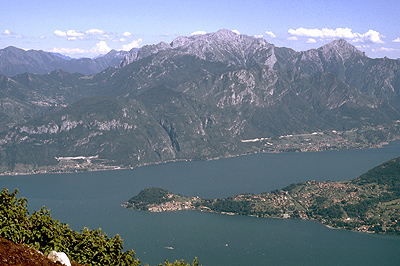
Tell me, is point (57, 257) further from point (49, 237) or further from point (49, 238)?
point (49, 238)

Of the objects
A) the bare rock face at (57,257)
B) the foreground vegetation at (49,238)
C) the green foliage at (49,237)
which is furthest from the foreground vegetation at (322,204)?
the bare rock face at (57,257)

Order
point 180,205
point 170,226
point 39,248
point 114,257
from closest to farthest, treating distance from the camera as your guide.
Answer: point 39,248
point 114,257
point 170,226
point 180,205

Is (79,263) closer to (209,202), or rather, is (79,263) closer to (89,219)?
(89,219)

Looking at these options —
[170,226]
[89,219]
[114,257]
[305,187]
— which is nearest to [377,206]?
[305,187]

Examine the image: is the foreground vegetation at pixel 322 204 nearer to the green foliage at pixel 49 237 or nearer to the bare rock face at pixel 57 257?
the green foliage at pixel 49 237

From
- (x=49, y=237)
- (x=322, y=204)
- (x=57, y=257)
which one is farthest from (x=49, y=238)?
(x=322, y=204)
